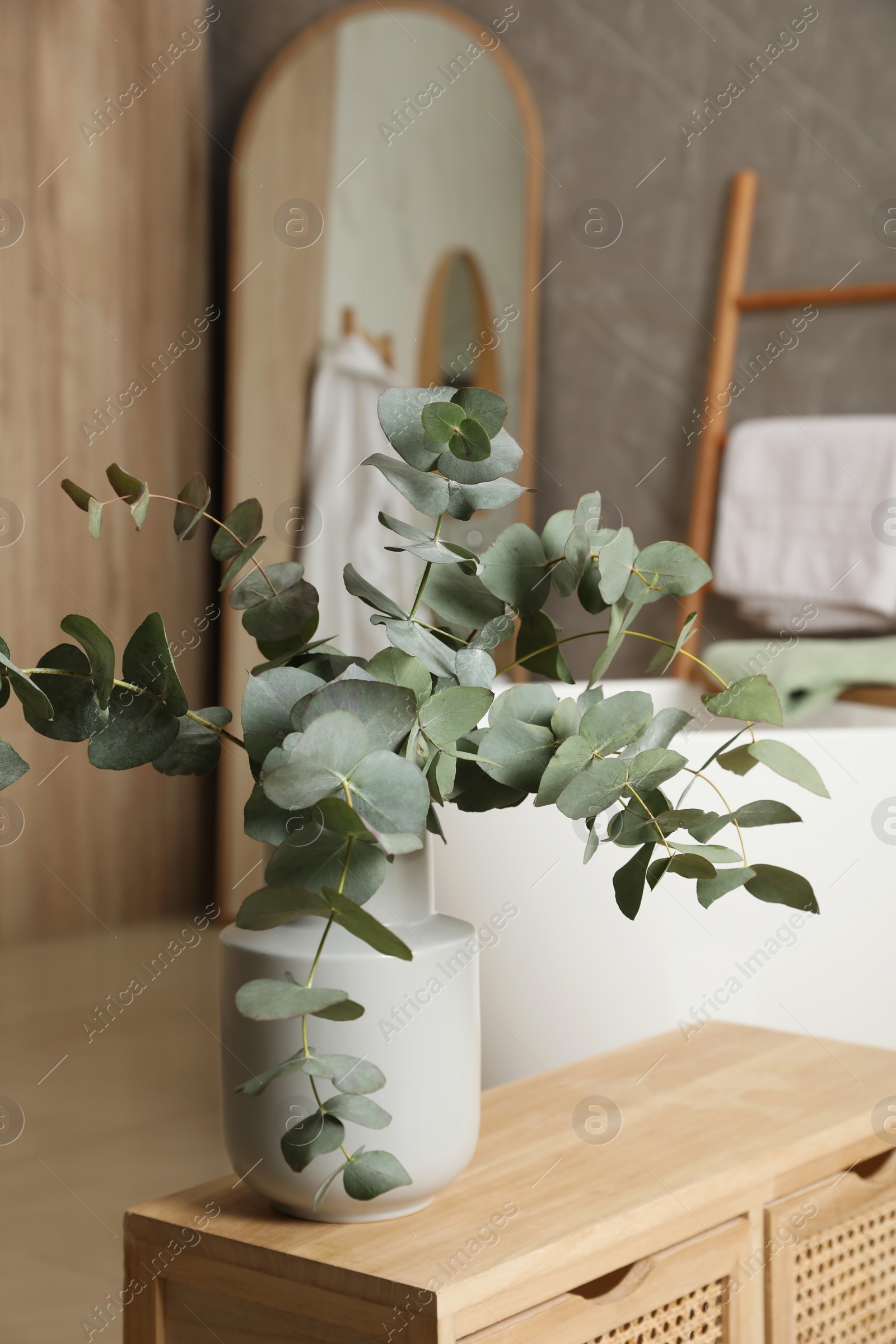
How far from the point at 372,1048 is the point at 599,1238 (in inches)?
6.7

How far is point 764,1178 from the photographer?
0.86 meters

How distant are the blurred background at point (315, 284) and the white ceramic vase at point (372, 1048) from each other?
63.7 inches

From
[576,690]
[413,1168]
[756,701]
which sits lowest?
[413,1168]

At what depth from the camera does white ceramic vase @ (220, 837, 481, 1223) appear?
0.74 m

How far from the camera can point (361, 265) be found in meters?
3.03

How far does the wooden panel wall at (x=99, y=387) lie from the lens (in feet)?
9.52

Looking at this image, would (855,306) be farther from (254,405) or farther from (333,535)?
(254,405)

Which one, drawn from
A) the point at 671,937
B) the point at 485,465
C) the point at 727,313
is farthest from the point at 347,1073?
the point at 727,313

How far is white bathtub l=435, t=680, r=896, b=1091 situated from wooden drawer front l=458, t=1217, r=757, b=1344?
1.88 feet

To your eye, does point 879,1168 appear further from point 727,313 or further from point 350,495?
point 350,495

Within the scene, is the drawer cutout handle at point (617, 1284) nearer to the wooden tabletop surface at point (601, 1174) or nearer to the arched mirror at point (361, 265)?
the wooden tabletop surface at point (601, 1174)

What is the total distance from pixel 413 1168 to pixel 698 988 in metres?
0.75

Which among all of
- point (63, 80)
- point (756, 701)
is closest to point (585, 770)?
point (756, 701)

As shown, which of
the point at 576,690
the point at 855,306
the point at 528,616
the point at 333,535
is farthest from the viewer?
the point at 333,535
